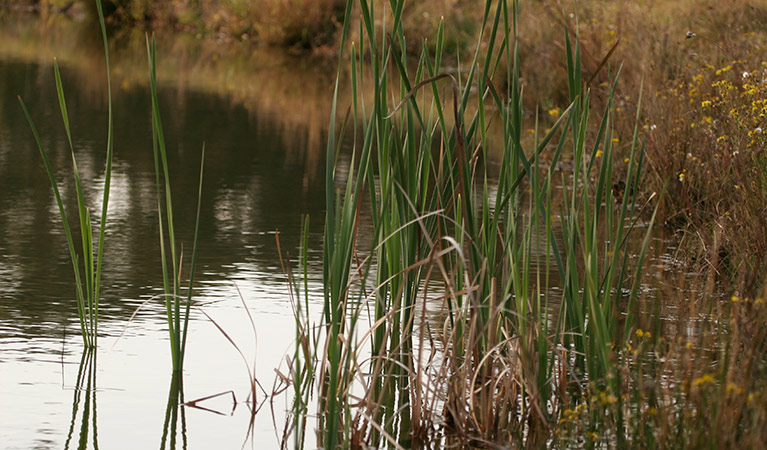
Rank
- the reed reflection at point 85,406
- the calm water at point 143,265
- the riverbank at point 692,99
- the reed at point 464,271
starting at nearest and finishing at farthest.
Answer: the reed at point 464,271 < the reed reflection at point 85,406 < the calm water at point 143,265 < the riverbank at point 692,99

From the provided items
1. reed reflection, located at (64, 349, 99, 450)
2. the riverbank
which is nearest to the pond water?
reed reflection, located at (64, 349, 99, 450)

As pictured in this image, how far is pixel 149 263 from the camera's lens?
5.28 m

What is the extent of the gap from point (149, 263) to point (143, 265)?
6 cm

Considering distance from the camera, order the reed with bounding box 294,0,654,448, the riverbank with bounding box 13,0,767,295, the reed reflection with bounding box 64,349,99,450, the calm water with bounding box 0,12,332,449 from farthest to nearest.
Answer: the riverbank with bounding box 13,0,767,295 → the calm water with bounding box 0,12,332,449 → the reed reflection with bounding box 64,349,99,450 → the reed with bounding box 294,0,654,448

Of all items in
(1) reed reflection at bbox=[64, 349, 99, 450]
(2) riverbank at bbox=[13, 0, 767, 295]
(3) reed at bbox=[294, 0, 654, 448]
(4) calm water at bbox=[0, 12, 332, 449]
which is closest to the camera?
(3) reed at bbox=[294, 0, 654, 448]

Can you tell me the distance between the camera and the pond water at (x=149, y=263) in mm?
3365

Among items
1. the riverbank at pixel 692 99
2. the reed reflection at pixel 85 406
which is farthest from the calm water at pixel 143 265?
the riverbank at pixel 692 99

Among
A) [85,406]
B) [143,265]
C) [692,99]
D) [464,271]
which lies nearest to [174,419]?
[85,406]

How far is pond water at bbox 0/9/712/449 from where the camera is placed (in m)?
3.37

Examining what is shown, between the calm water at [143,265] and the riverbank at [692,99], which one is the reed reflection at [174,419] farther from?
the riverbank at [692,99]

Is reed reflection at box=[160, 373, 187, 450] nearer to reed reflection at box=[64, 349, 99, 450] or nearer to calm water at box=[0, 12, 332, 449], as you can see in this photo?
calm water at box=[0, 12, 332, 449]

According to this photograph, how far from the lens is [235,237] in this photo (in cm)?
591

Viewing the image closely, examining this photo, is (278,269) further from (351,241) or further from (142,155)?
(142,155)

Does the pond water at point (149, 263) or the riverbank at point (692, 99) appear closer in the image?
the pond water at point (149, 263)
